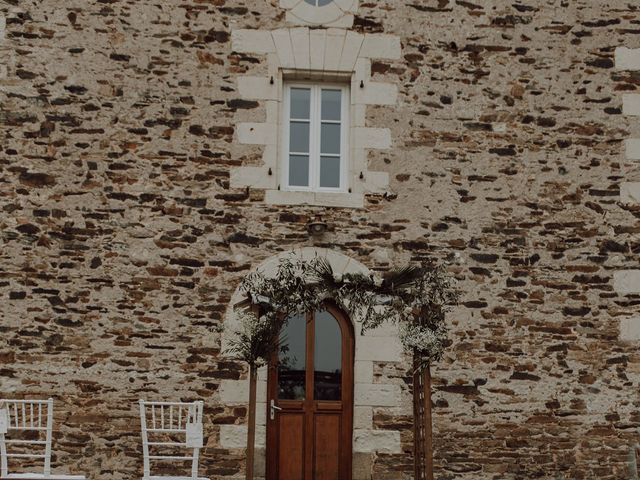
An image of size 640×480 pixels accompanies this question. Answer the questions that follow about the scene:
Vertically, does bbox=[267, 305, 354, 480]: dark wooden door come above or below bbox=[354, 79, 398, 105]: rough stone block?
below

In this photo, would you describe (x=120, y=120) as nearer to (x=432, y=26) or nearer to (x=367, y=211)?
(x=367, y=211)

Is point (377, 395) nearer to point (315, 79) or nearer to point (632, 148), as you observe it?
point (315, 79)

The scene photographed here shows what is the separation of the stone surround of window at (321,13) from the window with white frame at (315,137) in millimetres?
527

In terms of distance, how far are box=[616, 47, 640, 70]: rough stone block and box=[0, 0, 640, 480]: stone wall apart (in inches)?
1.6

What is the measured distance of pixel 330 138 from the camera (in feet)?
25.5

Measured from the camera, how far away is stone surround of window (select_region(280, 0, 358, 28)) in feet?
25.4

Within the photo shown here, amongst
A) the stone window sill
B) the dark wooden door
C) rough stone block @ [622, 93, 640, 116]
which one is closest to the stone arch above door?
the dark wooden door

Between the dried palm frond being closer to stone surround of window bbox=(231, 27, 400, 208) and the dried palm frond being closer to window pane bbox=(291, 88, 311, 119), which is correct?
stone surround of window bbox=(231, 27, 400, 208)

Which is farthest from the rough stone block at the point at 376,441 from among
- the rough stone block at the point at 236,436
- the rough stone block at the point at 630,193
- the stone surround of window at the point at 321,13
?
the stone surround of window at the point at 321,13

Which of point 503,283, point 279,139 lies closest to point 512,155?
point 503,283

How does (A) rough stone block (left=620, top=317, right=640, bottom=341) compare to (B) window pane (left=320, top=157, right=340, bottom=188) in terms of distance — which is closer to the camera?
(A) rough stone block (left=620, top=317, right=640, bottom=341)

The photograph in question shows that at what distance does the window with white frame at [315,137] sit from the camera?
768cm

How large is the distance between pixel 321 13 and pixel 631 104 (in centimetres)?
278

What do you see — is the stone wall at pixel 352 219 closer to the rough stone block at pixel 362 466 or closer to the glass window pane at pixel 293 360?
the rough stone block at pixel 362 466
